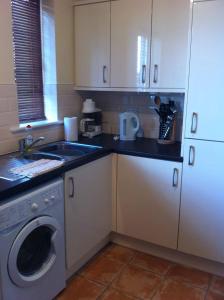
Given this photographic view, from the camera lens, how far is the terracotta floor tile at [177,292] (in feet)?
6.42

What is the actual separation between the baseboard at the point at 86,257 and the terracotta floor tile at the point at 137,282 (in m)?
0.30

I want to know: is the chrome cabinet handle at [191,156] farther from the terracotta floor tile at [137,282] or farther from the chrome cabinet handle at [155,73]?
the terracotta floor tile at [137,282]

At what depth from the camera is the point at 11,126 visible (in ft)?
7.04

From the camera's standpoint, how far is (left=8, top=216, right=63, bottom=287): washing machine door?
60.2 inches

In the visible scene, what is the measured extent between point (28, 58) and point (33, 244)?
143 cm

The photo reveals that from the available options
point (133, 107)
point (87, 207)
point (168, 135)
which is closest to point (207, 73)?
point (168, 135)

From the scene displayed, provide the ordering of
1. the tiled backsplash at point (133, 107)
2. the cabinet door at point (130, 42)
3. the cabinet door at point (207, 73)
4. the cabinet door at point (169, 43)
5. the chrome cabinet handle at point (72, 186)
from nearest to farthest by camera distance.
Answer: 1. the cabinet door at point (207, 73)
2. the chrome cabinet handle at point (72, 186)
3. the cabinet door at point (169, 43)
4. the cabinet door at point (130, 42)
5. the tiled backsplash at point (133, 107)

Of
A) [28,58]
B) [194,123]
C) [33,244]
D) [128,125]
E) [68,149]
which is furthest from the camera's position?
[128,125]

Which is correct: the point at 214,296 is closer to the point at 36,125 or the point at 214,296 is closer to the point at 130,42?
the point at 36,125

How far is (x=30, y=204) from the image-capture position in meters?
1.59

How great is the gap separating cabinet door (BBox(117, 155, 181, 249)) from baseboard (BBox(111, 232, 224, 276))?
11 centimetres

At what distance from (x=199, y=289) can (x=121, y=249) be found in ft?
2.32

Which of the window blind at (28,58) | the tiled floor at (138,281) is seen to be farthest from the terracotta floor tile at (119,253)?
the window blind at (28,58)

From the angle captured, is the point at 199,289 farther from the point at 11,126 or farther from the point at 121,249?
the point at 11,126
